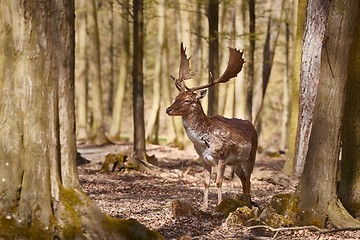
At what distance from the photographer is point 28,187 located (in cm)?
723

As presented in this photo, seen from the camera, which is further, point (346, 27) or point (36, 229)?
point (346, 27)

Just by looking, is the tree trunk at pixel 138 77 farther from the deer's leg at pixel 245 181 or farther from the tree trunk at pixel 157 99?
the tree trunk at pixel 157 99

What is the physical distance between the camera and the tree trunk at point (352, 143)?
10719 mm

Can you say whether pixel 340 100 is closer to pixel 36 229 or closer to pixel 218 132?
pixel 218 132

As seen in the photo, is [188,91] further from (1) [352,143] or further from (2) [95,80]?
(2) [95,80]

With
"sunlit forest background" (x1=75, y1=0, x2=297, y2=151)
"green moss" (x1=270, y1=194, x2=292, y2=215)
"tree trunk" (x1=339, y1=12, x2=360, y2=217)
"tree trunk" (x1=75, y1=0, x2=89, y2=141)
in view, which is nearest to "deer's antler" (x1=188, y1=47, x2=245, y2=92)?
"tree trunk" (x1=339, y1=12, x2=360, y2=217)

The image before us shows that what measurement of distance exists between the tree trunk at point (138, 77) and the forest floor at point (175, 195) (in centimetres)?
103

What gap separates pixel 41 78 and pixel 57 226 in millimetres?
1465

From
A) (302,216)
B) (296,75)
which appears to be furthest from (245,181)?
(296,75)

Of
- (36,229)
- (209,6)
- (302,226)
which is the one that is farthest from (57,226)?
(209,6)

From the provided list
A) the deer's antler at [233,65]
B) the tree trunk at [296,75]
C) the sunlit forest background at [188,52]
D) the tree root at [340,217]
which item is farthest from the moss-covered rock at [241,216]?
the sunlit forest background at [188,52]

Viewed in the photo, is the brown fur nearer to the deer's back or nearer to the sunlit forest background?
the deer's back

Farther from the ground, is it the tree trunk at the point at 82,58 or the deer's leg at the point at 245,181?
the tree trunk at the point at 82,58

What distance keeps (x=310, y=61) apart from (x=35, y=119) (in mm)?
9412
